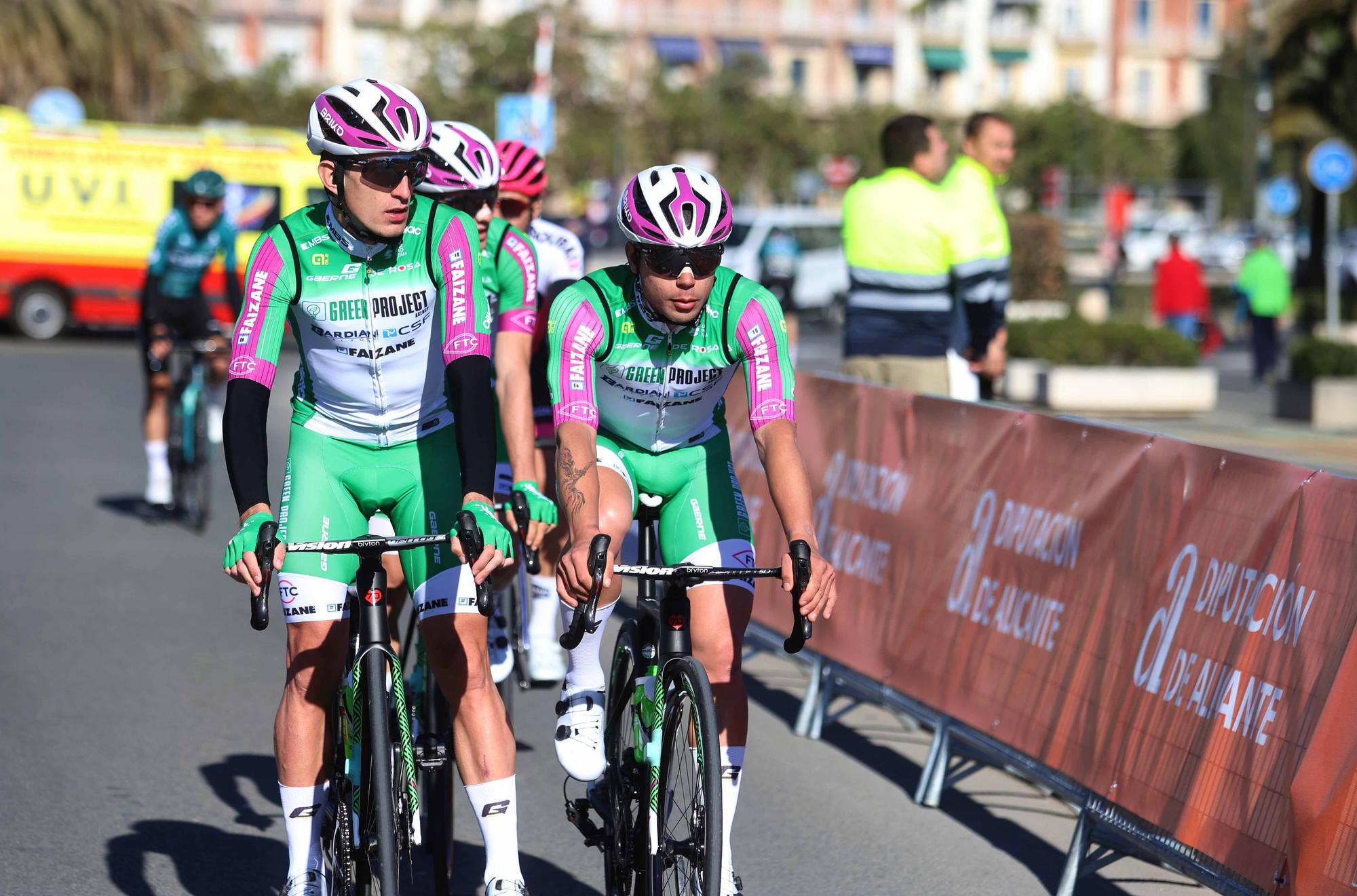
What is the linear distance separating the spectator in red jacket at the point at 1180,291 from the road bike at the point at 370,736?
22.7m

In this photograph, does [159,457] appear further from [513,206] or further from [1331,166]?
[1331,166]

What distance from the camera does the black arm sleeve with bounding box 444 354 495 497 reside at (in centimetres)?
439

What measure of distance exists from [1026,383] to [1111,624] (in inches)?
653

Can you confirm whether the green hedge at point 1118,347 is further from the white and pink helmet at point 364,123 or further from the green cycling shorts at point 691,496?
the white and pink helmet at point 364,123

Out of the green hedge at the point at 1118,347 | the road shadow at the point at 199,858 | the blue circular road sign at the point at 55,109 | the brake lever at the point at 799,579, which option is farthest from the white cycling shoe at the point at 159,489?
the blue circular road sign at the point at 55,109

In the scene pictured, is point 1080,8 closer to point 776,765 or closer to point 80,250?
point 80,250

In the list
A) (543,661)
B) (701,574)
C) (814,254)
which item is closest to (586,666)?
(701,574)

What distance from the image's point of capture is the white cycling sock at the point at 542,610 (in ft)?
23.5

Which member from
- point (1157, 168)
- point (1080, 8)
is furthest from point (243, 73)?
point (1080, 8)

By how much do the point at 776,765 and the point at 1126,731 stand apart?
73.5 inches

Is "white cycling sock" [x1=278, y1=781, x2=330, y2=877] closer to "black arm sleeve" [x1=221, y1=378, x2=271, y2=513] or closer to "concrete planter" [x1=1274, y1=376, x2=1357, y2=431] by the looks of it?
"black arm sleeve" [x1=221, y1=378, x2=271, y2=513]

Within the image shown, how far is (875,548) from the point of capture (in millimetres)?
7359

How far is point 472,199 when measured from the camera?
6.17m

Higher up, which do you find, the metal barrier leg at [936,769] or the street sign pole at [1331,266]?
the street sign pole at [1331,266]
